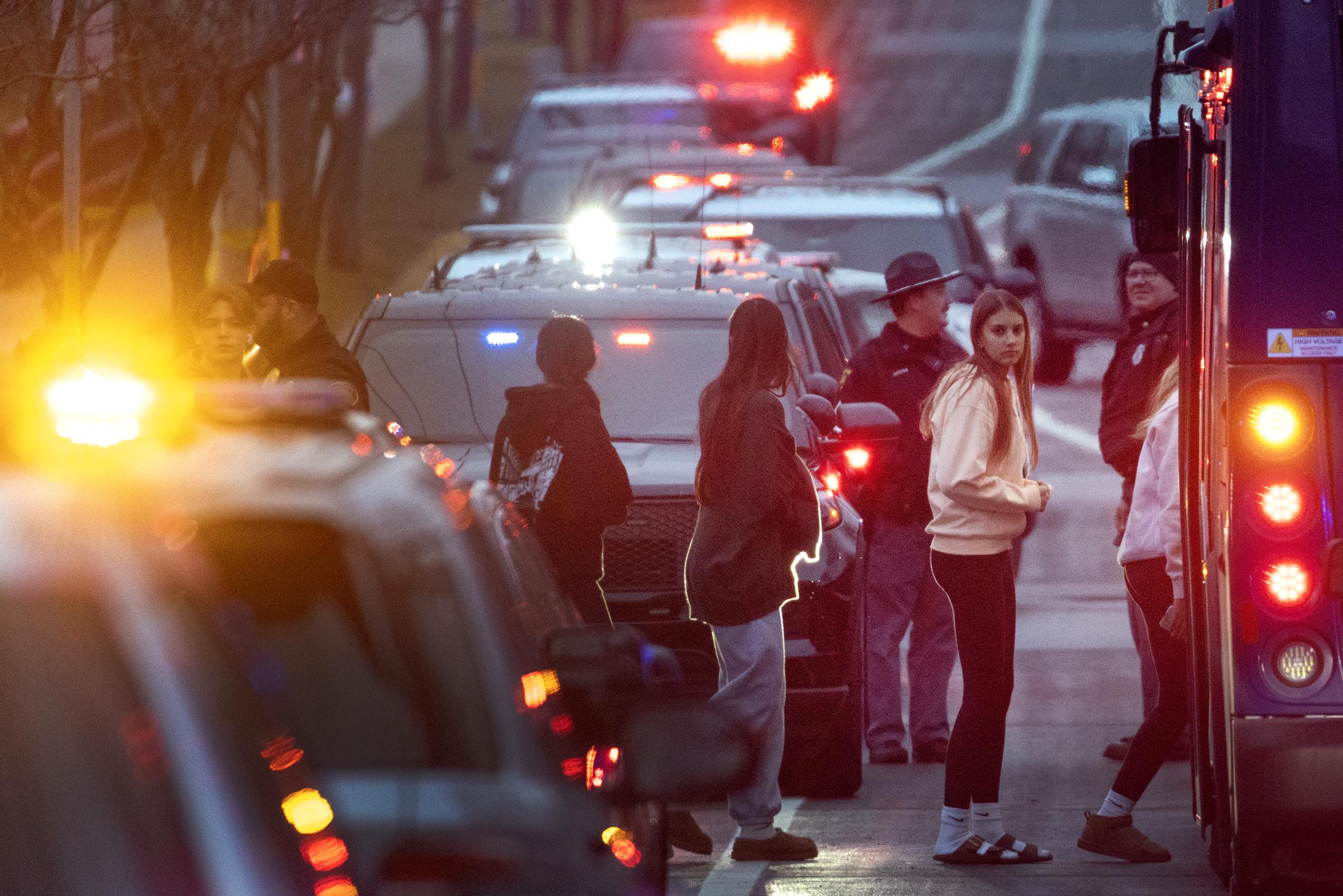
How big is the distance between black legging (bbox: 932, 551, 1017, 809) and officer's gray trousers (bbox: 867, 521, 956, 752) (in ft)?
6.04

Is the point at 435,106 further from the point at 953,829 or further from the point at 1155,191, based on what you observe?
the point at 953,829

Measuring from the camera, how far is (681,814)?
25.1 feet

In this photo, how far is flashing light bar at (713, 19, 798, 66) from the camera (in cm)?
3036

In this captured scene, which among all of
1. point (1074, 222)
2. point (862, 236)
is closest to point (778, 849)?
point (862, 236)

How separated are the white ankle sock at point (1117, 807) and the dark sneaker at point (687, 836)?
1213 mm

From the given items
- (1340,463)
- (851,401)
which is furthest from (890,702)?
(1340,463)

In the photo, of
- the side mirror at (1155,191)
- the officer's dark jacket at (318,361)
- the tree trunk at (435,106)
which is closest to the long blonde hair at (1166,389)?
the side mirror at (1155,191)

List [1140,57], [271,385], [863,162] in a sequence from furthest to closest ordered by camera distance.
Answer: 1. [863,162]
2. [1140,57]
3. [271,385]

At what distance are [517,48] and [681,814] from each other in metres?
64.9

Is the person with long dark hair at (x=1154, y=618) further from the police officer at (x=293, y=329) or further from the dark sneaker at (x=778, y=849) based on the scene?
the police officer at (x=293, y=329)

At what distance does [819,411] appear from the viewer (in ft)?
27.9

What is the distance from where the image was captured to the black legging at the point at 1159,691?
7.47 m

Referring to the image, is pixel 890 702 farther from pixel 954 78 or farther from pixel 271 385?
pixel 954 78

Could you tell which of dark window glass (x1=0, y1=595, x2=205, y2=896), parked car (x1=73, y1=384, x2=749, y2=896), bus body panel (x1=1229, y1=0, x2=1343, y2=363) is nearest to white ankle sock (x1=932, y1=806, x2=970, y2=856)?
bus body panel (x1=1229, y1=0, x2=1343, y2=363)
